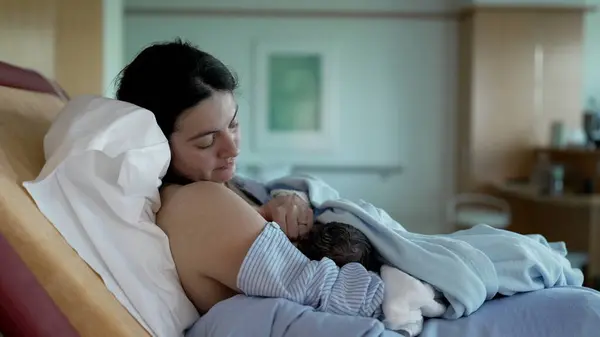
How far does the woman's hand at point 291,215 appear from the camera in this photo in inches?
39.8

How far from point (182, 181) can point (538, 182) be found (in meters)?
3.46

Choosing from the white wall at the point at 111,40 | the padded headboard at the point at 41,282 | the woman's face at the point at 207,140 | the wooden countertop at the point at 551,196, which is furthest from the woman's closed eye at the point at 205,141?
the wooden countertop at the point at 551,196

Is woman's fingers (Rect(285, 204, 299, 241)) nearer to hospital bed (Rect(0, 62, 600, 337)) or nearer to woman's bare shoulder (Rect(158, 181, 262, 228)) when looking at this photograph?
woman's bare shoulder (Rect(158, 181, 262, 228))

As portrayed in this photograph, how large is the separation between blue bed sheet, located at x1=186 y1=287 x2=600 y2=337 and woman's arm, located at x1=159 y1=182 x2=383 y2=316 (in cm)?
3

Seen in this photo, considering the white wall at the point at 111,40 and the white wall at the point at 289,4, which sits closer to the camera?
the white wall at the point at 111,40

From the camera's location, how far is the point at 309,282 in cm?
85

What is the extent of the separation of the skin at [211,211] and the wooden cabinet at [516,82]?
3.51m

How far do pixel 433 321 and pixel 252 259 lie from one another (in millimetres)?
250

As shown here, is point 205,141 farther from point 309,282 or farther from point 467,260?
point 467,260

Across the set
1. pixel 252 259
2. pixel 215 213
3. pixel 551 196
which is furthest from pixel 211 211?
pixel 551 196

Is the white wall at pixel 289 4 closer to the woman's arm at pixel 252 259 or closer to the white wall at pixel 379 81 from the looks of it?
the white wall at pixel 379 81

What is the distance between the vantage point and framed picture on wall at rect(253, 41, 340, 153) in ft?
14.8

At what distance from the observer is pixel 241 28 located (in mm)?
4504

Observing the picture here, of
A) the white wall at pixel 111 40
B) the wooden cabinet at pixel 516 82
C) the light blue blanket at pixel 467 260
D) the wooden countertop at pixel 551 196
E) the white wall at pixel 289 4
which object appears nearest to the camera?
the light blue blanket at pixel 467 260
